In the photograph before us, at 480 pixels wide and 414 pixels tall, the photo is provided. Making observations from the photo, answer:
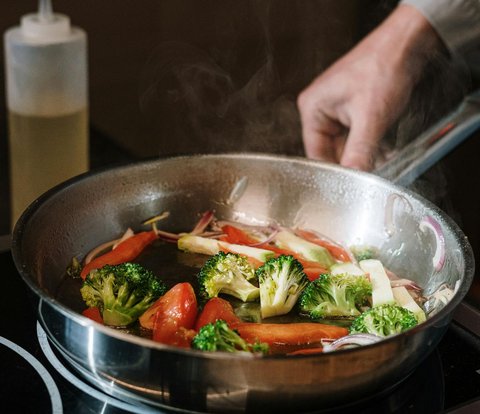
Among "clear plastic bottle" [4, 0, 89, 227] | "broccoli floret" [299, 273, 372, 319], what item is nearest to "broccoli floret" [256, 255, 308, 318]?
"broccoli floret" [299, 273, 372, 319]

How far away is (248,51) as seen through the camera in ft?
9.33

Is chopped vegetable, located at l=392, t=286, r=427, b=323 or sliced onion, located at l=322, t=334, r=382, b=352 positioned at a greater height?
sliced onion, located at l=322, t=334, r=382, b=352

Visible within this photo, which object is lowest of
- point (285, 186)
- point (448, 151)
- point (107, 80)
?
point (107, 80)

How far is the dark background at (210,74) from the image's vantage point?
2.34m

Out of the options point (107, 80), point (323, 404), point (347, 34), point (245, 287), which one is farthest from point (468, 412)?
point (347, 34)

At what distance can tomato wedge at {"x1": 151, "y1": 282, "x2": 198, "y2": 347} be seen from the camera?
115 cm

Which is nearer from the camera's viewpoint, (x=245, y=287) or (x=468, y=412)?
(x=468, y=412)

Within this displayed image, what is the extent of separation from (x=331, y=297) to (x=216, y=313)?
0.21m

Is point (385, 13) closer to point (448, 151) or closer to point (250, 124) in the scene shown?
point (250, 124)

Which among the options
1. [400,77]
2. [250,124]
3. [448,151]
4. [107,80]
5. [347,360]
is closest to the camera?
[347,360]

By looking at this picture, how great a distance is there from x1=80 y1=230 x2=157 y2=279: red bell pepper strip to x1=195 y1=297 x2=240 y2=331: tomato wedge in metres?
0.25

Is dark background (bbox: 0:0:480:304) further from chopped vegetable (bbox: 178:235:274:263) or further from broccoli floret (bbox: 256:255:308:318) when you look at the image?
broccoli floret (bbox: 256:255:308:318)

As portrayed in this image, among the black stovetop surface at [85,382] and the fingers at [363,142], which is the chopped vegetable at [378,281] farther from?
the fingers at [363,142]

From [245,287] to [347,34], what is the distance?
205 centimetres
